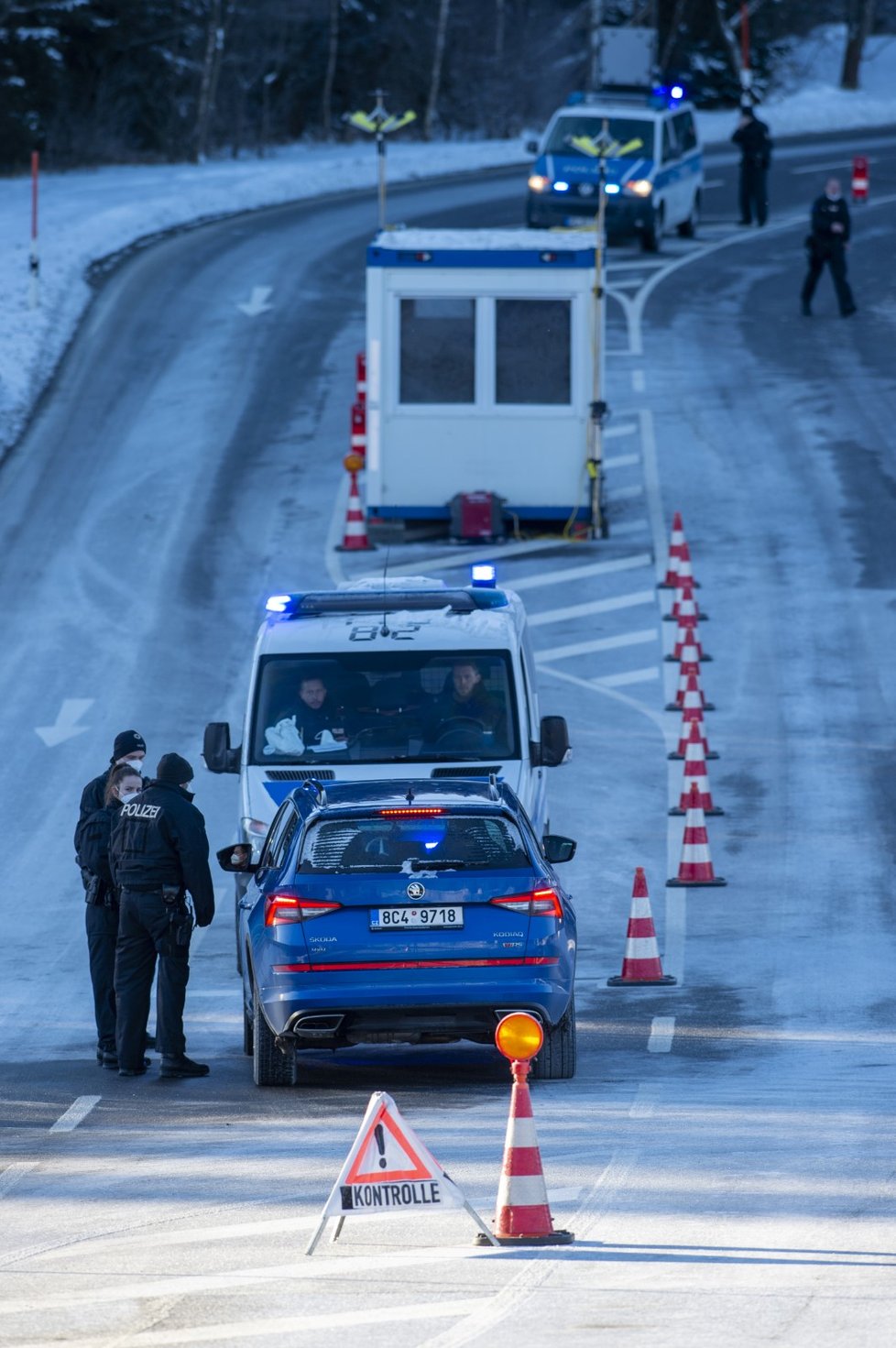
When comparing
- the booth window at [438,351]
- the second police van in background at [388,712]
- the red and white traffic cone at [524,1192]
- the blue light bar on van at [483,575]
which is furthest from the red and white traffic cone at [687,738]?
the red and white traffic cone at [524,1192]

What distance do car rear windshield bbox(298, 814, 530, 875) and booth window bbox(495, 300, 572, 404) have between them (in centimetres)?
1519

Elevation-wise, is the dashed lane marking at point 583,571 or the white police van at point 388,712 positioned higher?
the white police van at point 388,712

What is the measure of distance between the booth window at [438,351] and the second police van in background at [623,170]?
43.7 ft

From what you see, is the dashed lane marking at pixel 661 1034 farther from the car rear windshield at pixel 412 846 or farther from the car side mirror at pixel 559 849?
the car rear windshield at pixel 412 846

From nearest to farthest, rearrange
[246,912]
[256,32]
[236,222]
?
[246,912]
[236,222]
[256,32]

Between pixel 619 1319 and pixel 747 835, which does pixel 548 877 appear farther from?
pixel 747 835

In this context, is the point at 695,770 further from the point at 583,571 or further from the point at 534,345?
the point at 534,345

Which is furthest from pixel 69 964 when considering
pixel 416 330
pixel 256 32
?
pixel 256 32

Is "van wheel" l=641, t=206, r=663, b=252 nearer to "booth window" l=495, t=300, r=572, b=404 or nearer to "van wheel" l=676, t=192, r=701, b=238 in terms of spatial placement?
"van wheel" l=676, t=192, r=701, b=238

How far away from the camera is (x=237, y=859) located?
42.2 feet

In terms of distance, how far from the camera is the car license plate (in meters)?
11.5

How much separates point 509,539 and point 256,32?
4128 centimetres

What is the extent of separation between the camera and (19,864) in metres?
17.6

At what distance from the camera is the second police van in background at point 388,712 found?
14.7 meters
